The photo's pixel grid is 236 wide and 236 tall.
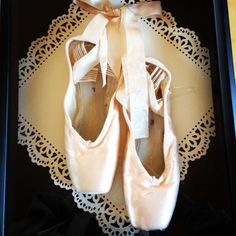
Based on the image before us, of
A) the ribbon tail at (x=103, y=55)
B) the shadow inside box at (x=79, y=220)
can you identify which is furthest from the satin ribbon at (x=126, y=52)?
the shadow inside box at (x=79, y=220)

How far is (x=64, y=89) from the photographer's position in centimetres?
49

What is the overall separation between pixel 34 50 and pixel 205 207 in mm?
390

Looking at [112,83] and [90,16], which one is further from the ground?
[90,16]

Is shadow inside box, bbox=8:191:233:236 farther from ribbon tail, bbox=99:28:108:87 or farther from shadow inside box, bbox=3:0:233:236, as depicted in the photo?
ribbon tail, bbox=99:28:108:87

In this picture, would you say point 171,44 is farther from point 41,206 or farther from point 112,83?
point 41,206

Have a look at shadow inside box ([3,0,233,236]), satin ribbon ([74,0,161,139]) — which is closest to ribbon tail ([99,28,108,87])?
satin ribbon ([74,0,161,139])

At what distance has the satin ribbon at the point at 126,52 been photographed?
0.47 metres

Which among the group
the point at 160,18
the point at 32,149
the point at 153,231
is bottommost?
the point at 153,231

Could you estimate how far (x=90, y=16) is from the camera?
1.68 ft

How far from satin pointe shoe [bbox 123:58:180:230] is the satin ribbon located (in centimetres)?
1

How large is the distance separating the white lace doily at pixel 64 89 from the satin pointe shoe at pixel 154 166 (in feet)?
0.05

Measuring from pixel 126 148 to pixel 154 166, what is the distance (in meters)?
0.05

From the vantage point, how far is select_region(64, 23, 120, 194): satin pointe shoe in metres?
0.46

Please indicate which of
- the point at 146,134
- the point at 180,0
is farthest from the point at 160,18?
the point at 146,134
